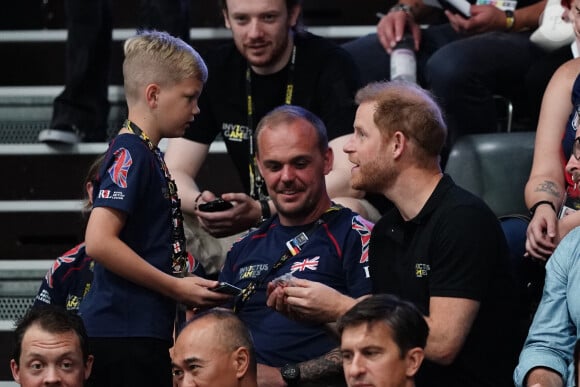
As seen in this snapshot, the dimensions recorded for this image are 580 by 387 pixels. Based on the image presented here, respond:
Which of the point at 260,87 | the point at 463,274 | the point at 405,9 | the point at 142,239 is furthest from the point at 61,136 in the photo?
the point at 463,274

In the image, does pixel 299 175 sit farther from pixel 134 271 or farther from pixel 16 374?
pixel 16 374

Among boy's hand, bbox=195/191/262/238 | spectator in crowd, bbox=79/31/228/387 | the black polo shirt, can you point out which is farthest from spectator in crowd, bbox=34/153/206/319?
the black polo shirt

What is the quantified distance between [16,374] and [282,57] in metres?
1.48

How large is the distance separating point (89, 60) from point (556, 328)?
221 centimetres

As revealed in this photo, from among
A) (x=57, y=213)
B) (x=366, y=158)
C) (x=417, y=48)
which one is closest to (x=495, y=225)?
(x=366, y=158)

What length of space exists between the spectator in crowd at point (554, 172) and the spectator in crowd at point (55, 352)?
47.4 inches

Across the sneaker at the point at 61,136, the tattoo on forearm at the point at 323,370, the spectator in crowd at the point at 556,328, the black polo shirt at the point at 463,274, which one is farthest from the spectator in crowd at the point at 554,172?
the sneaker at the point at 61,136

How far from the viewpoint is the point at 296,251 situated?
375cm

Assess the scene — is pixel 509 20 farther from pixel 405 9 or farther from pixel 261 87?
pixel 261 87

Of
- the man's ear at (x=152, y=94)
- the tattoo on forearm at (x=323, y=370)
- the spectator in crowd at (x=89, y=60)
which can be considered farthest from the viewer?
the spectator in crowd at (x=89, y=60)

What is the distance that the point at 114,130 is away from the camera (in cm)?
525

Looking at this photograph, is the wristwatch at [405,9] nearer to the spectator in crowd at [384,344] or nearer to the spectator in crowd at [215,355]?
the spectator in crowd at [215,355]

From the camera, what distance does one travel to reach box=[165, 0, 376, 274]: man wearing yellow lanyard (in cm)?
445

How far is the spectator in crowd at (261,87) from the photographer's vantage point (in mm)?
4441
